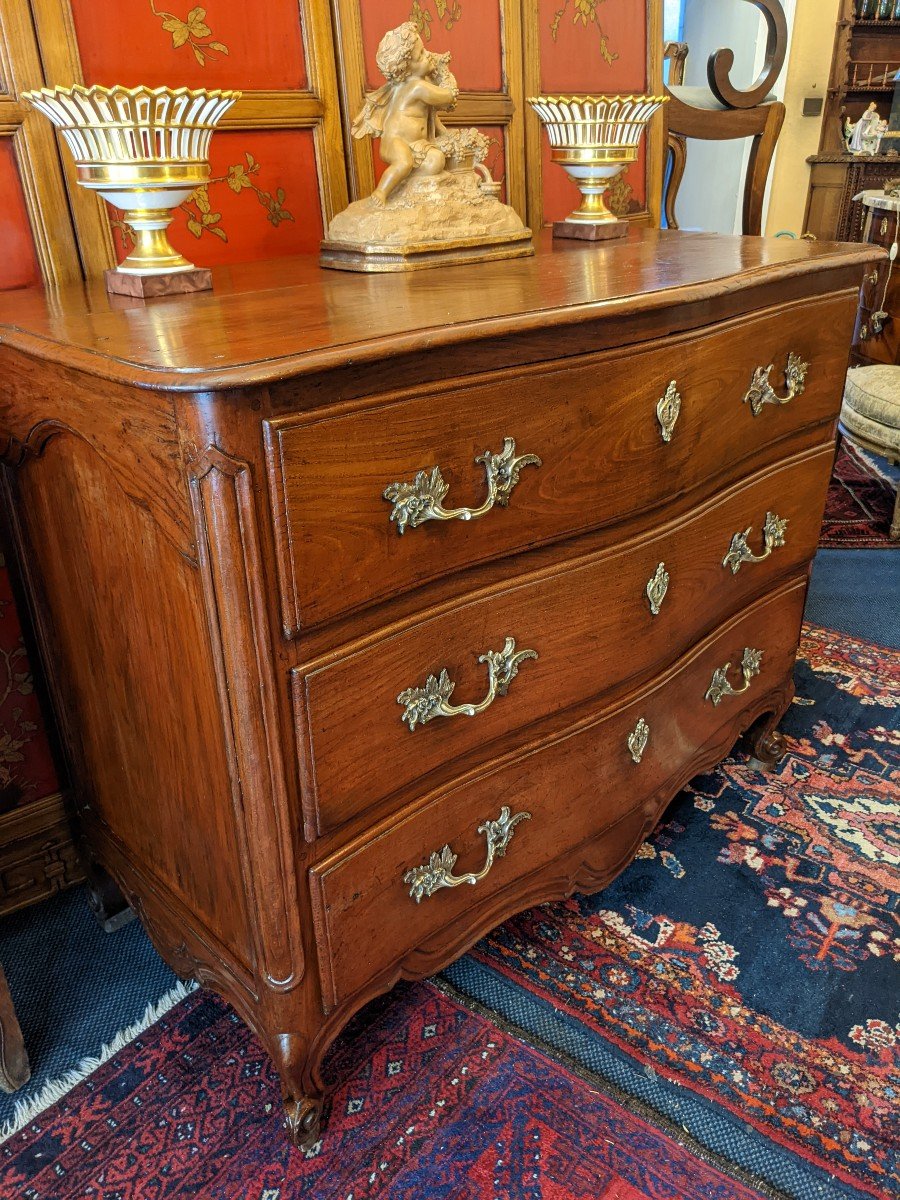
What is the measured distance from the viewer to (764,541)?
5.13 ft

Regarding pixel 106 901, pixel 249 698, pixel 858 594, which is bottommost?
pixel 858 594

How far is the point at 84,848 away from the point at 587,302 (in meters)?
1.17

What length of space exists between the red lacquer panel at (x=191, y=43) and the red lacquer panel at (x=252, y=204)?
0.28 feet

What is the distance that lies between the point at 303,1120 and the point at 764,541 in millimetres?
1134

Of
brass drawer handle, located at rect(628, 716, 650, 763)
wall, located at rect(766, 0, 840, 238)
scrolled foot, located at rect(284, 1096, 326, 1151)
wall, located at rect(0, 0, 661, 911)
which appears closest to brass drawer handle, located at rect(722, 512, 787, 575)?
brass drawer handle, located at rect(628, 716, 650, 763)

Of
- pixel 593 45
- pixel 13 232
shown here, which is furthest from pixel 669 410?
pixel 593 45

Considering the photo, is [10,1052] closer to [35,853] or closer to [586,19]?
[35,853]

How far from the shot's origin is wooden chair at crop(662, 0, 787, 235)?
2.17 m

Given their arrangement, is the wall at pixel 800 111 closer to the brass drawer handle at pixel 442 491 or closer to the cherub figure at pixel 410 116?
the cherub figure at pixel 410 116

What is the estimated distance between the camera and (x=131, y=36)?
1.29 m

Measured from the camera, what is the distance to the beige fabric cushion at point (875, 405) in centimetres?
288

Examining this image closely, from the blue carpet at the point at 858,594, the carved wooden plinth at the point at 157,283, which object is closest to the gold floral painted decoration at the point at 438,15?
the carved wooden plinth at the point at 157,283

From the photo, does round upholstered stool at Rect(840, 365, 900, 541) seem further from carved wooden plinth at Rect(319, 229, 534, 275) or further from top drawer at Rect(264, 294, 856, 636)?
carved wooden plinth at Rect(319, 229, 534, 275)

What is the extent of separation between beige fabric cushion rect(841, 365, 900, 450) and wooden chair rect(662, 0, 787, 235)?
85 cm
